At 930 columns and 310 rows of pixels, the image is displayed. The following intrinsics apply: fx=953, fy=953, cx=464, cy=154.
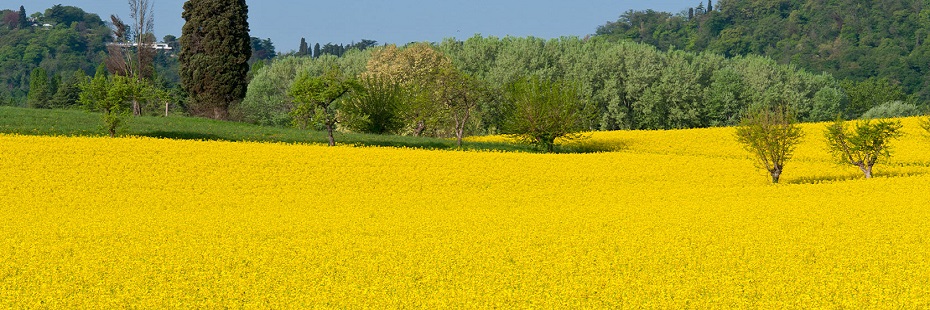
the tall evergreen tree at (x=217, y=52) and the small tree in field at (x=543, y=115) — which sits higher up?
the tall evergreen tree at (x=217, y=52)

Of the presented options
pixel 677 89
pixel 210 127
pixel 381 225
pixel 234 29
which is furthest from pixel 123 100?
pixel 677 89

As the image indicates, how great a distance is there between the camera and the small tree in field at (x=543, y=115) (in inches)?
2218

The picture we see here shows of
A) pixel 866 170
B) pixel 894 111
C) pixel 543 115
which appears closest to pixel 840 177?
pixel 866 170

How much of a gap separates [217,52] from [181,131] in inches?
702

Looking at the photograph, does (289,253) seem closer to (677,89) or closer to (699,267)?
(699,267)

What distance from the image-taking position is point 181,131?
5562cm

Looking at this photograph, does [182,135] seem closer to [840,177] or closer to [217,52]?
[217,52]

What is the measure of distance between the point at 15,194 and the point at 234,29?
44.5m

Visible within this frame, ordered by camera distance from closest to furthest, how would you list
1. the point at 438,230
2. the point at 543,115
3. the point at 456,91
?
the point at 438,230
the point at 543,115
the point at 456,91

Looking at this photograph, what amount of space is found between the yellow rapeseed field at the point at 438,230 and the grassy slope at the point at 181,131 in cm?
1059

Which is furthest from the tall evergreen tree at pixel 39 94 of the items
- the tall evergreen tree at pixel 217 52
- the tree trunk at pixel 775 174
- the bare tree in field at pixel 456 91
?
the tree trunk at pixel 775 174

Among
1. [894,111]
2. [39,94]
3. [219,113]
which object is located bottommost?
[219,113]

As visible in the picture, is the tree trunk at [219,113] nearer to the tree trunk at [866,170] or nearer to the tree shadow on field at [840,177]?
the tree shadow on field at [840,177]

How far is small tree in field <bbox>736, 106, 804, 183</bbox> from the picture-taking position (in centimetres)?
3894
